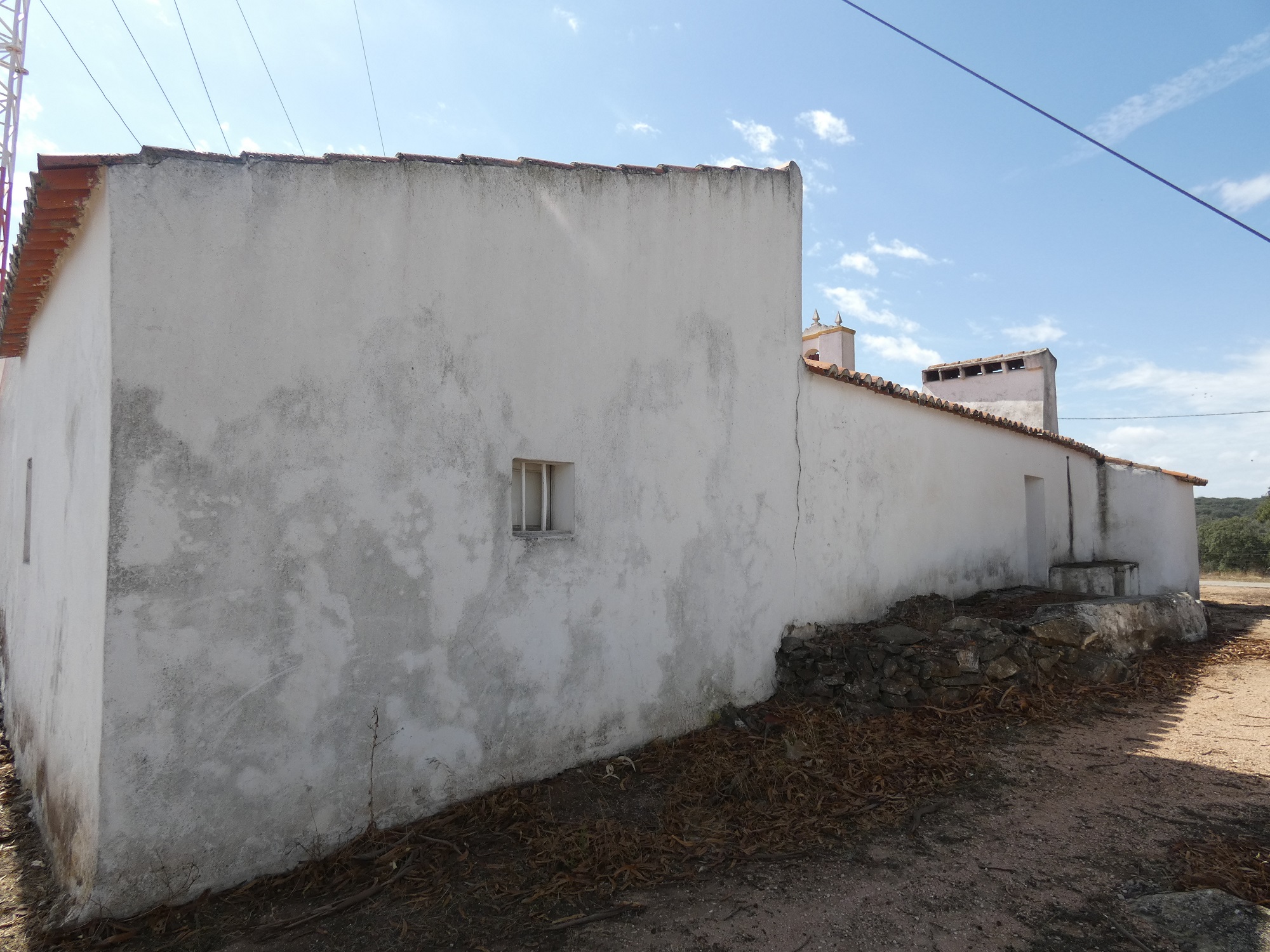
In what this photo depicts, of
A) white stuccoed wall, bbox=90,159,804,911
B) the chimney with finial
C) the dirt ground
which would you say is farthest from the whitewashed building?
the chimney with finial

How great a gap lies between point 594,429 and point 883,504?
4872 mm

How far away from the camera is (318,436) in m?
4.71

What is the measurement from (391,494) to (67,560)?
2270 mm

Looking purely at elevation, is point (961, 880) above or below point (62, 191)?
below

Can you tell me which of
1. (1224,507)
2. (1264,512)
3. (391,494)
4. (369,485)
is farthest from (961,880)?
(1224,507)

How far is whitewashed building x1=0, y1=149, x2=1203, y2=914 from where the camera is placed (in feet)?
13.8

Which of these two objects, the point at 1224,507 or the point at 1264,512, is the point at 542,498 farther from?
the point at 1224,507

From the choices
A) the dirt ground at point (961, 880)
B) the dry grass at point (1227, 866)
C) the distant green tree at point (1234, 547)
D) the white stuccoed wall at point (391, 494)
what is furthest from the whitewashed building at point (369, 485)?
the distant green tree at point (1234, 547)

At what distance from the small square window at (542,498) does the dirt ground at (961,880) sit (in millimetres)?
2689

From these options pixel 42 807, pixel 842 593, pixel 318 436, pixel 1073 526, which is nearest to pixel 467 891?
pixel 318 436

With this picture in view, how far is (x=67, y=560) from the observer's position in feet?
16.5

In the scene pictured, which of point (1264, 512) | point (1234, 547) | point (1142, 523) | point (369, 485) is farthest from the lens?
point (1264, 512)

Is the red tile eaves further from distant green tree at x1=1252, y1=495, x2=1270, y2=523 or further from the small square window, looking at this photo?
distant green tree at x1=1252, y1=495, x2=1270, y2=523

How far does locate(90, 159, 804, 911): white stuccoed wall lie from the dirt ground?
855 mm
